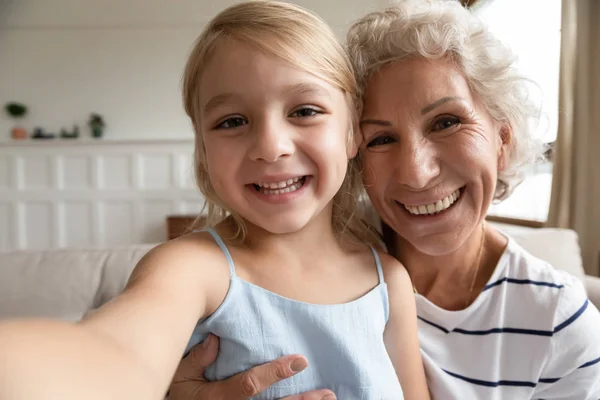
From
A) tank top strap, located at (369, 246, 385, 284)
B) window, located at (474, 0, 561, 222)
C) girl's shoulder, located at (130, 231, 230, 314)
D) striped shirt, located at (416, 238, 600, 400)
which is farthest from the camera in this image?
window, located at (474, 0, 561, 222)

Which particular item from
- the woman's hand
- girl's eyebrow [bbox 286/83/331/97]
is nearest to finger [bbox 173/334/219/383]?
the woman's hand

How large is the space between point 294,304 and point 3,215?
664 cm

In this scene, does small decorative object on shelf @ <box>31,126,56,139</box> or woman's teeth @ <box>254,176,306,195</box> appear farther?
small decorative object on shelf @ <box>31,126,56,139</box>

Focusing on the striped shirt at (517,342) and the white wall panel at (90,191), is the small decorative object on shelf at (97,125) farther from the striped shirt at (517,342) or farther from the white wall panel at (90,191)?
the striped shirt at (517,342)

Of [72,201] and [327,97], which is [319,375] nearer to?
[327,97]

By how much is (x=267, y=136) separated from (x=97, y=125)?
20.4ft

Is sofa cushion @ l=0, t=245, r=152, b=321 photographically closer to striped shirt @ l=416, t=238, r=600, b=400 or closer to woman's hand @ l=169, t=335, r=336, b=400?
woman's hand @ l=169, t=335, r=336, b=400

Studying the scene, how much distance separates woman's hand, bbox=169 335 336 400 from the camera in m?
0.77

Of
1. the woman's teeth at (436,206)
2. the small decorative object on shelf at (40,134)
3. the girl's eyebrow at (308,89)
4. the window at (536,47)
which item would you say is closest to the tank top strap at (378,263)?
the woman's teeth at (436,206)

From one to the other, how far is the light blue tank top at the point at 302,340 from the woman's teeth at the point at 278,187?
0.11 metres

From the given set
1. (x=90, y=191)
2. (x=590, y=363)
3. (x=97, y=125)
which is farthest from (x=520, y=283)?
(x=97, y=125)

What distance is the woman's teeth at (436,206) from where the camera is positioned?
1.02 m

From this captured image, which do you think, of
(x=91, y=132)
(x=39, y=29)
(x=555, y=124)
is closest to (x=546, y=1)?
(x=555, y=124)

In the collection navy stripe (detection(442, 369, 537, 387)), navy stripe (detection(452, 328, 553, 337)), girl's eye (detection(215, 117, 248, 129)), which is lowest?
navy stripe (detection(442, 369, 537, 387))
